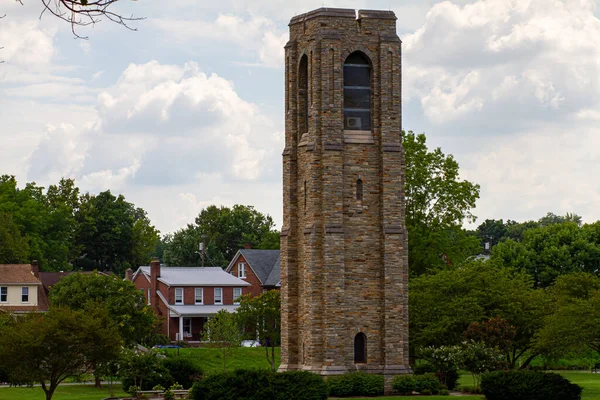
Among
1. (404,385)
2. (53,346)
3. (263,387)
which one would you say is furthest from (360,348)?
(53,346)

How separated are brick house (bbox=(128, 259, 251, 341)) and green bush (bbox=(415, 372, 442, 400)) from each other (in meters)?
42.9

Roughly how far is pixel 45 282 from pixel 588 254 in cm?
4595

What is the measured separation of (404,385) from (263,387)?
7.15 m

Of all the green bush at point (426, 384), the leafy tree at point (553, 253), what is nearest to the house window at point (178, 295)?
the leafy tree at point (553, 253)

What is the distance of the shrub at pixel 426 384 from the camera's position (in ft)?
140

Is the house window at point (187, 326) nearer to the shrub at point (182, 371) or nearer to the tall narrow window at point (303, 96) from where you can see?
the shrub at point (182, 371)

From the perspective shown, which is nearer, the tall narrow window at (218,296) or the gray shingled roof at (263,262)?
the tall narrow window at (218,296)

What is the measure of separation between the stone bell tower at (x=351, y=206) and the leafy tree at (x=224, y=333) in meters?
16.2

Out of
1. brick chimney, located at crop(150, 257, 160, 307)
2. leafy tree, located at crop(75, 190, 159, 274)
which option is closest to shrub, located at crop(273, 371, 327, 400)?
brick chimney, located at crop(150, 257, 160, 307)

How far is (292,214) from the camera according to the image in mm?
47156

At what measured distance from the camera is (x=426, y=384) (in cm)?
4259

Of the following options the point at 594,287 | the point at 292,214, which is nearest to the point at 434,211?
the point at 594,287

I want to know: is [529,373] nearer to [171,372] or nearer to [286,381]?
[286,381]

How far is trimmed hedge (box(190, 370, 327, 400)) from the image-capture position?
3834 cm
